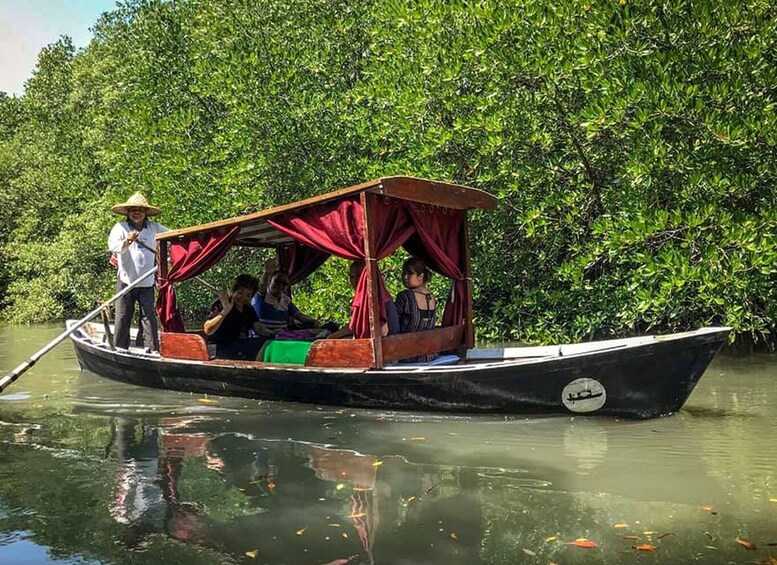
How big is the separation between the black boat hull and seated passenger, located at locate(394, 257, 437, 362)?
2.55 feet

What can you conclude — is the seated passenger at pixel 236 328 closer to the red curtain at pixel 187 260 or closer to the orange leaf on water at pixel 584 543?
the red curtain at pixel 187 260

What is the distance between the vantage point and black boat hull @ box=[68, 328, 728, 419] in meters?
5.65

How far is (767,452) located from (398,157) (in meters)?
7.38

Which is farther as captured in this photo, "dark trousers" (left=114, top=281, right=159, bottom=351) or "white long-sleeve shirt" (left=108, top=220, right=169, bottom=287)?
"dark trousers" (left=114, top=281, right=159, bottom=351)

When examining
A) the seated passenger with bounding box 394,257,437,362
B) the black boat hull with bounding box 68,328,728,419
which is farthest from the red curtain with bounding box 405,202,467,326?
the black boat hull with bounding box 68,328,728,419

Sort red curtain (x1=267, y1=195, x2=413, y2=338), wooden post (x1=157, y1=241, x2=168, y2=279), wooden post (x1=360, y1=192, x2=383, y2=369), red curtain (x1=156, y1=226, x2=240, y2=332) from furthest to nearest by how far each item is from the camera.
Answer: wooden post (x1=157, y1=241, x2=168, y2=279), red curtain (x1=156, y1=226, x2=240, y2=332), red curtain (x1=267, y1=195, x2=413, y2=338), wooden post (x1=360, y1=192, x2=383, y2=369)

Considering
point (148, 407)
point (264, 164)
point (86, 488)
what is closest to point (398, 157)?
point (264, 164)

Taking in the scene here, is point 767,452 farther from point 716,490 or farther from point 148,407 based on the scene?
point 148,407

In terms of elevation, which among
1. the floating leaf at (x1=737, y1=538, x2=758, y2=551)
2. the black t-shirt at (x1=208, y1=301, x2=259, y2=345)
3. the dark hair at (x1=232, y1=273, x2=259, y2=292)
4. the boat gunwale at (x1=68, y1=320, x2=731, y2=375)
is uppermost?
the dark hair at (x1=232, y1=273, x2=259, y2=292)

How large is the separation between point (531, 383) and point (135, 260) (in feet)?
18.0

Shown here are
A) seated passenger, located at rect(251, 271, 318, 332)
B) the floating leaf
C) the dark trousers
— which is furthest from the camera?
the dark trousers

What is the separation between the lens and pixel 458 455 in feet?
17.1

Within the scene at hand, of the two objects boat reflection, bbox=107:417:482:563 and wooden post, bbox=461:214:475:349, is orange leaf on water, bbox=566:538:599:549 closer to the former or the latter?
boat reflection, bbox=107:417:482:563

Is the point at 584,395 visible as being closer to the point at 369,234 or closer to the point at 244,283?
the point at 369,234
